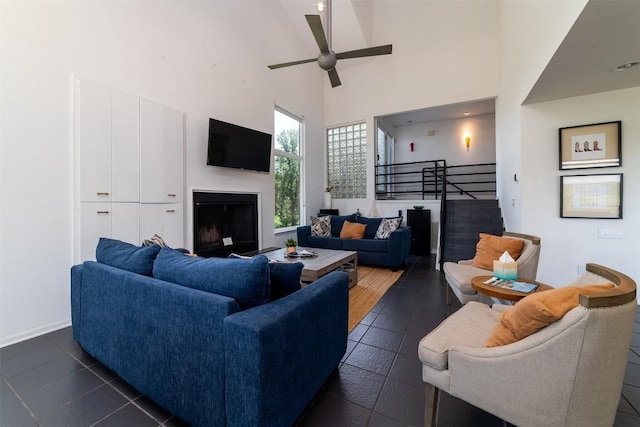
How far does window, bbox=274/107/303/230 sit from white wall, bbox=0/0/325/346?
4.16ft

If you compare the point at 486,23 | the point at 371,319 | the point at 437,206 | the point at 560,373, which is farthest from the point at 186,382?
the point at 486,23

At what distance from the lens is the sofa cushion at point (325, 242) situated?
4.76 meters

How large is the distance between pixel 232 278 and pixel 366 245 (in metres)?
3.47

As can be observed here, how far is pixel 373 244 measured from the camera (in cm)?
443

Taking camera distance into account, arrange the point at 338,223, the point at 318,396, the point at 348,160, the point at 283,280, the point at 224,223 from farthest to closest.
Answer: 1. the point at 348,160
2. the point at 338,223
3. the point at 224,223
4. the point at 318,396
5. the point at 283,280

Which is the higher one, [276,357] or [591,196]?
[591,196]

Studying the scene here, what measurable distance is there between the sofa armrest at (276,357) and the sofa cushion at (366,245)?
3014 mm

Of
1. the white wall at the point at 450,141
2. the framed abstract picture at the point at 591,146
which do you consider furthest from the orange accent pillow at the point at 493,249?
the white wall at the point at 450,141

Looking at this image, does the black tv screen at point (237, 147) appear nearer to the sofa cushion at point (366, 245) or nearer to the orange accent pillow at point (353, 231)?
the orange accent pillow at point (353, 231)

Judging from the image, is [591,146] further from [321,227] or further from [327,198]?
[327,198]

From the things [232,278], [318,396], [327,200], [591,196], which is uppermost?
[327,200]

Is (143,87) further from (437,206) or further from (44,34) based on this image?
(437,206)

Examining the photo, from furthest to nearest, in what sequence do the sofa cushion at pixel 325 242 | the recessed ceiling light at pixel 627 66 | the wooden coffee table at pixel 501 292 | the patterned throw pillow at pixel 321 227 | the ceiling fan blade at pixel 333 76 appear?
1. the patterned throw pillow at pixel 321 227
2. the sofa cushion at pixel 325 242
3. the ceiling fan blade at pixel 333 76
4. the recessed ceiling light at pixel 627 66
5. the wooden coffee table at pixel 501 292

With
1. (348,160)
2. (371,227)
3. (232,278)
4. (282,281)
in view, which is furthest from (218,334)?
(348,160)
